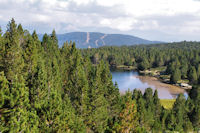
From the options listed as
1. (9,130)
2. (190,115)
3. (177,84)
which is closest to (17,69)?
(9,130)

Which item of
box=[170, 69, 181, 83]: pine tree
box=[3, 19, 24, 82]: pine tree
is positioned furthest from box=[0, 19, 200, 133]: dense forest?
box=[170, 69, 181, 83]: pine tree

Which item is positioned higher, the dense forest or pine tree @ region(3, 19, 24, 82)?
pine tree @ region(3, 19, 24, 82)

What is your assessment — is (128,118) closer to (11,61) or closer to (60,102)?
(60,102)

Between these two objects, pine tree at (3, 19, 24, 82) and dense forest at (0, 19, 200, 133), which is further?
pine tree at (3, 19, 24, 82)

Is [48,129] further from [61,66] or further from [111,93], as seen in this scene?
[61,66]

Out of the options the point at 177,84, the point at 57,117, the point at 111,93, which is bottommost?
the point at 177,84

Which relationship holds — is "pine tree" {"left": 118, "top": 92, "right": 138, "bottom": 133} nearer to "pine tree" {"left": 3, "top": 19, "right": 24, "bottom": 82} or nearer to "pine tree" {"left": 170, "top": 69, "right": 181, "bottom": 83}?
"pine tree" {"left": 3, "top": 19, "right": 24, "bottom": 82}

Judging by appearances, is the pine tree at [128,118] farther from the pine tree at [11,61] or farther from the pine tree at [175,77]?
the pine tree at [175,77]

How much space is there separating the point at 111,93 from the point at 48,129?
35194 mm

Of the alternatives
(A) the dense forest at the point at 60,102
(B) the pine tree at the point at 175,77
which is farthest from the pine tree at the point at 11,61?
(B) the pine tree at the point at 175,77

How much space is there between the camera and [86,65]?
241ft

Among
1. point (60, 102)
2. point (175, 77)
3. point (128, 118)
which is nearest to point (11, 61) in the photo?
point (60, 102)

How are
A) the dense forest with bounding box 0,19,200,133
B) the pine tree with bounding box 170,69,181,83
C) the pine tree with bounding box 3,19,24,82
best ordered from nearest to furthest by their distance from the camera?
the dense forest with bounding box 0,19,200,133 → the pine tree with bounding box 3,19,24,82 → the pine tree with bounding box 170,69,181,83

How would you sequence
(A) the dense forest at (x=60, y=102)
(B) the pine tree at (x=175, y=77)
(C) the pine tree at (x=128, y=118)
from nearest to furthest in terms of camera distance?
(A) the dense forest at (x=60, y=102) → (C) the pine tree at (x=128, y=118) → (B) the pine tree at (x=175, y=77)
